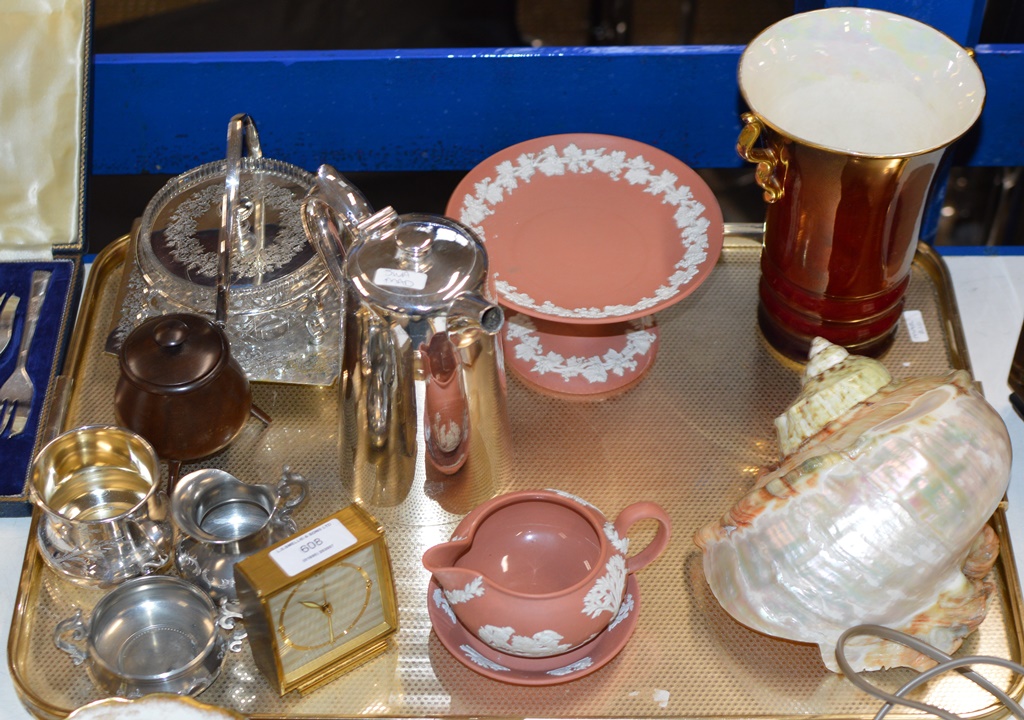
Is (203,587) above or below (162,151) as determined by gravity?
below

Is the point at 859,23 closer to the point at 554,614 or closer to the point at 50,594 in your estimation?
the point at 554,614

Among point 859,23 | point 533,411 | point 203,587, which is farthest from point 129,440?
point 859,23

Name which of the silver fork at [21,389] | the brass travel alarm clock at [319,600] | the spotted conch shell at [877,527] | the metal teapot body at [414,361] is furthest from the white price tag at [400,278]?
the silver fork at [21,389]

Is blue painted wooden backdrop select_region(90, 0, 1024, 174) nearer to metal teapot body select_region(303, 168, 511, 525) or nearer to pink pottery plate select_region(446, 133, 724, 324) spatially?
pink pottery plate select_region(446, 133, 724, 324)

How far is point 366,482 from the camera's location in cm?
90

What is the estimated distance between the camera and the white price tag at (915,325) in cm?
102

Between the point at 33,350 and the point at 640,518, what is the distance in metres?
0.51

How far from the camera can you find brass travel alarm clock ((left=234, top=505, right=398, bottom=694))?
74cm

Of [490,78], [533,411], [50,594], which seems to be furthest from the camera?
[490,78]

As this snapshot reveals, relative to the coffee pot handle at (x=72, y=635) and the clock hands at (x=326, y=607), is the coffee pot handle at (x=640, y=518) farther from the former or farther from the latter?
the coffee pot handle at (x=72, y=635)

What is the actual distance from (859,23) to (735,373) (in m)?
0.28

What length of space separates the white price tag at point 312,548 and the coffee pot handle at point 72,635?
0.16 m

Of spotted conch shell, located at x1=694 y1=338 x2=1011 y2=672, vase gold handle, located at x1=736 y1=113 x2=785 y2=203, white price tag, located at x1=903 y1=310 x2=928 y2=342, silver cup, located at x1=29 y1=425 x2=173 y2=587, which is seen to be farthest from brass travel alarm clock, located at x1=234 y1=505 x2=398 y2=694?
white price tag, located at x1=903 y1=310 x2=928 y2=342

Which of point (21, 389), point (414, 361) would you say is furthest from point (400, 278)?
point (21, 389)
